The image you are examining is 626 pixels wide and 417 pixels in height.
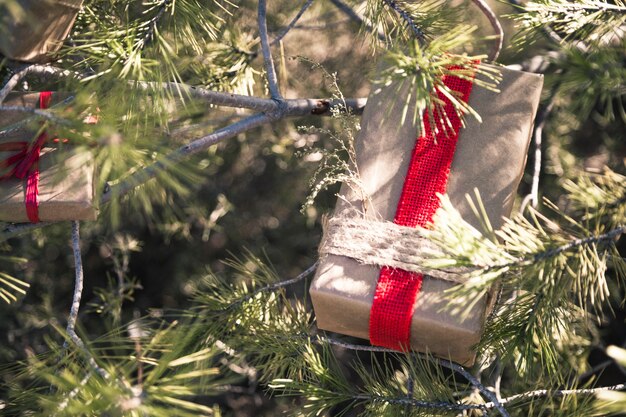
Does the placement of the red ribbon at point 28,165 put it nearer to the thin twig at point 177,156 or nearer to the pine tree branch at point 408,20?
the thin twig at point 177,156

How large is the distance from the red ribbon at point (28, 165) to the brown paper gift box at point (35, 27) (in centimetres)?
7

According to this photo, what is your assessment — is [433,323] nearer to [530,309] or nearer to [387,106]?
[530,309]

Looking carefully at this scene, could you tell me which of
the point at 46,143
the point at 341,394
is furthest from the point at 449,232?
the point at 46,143

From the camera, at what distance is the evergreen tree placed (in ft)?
1.72

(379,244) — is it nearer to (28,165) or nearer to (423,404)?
(423,404)

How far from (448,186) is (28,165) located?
1.44 feet

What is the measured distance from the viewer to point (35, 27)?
2.04 feet

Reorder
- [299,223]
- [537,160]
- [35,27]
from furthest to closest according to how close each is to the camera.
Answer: [299,223] → [537,160] → [35,27]

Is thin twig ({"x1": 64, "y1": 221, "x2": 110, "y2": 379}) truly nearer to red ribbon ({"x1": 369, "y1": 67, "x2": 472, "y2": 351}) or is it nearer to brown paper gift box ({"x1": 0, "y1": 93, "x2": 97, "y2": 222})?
brown paper gift box ({"x1": 0, "y1": 93, "x2": 97, "y2": 222})

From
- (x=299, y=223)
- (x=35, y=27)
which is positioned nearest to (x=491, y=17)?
(x=35, y=27)

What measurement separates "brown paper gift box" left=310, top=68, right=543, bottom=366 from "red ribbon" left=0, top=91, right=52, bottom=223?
0.99ft

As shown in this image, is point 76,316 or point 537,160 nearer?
point 76,316

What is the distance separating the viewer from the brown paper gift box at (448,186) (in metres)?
0.62

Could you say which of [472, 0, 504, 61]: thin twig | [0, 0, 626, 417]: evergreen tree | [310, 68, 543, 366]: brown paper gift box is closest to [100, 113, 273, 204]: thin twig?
[0, 0, 626, 417]: evergreen tree
